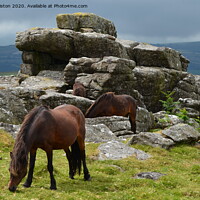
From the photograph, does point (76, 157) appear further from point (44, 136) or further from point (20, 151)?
point (20, 151)

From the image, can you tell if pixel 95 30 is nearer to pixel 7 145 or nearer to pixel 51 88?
pixel 51 88

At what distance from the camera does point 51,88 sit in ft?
119

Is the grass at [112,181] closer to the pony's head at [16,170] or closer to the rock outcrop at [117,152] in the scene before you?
the pony's head at [16,170]

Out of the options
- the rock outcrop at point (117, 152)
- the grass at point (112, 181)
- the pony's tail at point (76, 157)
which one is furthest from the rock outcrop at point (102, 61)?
the pony's tail at point (76, 157)

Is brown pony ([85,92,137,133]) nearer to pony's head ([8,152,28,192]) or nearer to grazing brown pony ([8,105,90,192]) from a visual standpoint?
grazing brown pony ([8,105,90,192])

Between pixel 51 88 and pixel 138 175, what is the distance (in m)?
23.8

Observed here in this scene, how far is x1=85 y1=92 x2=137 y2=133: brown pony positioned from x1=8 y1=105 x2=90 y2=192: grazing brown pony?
1337cm

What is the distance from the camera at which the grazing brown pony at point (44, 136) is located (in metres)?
9.94

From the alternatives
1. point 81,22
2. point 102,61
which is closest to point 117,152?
point 102,61

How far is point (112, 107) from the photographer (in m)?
28.3

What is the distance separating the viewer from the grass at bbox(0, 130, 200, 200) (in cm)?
1052

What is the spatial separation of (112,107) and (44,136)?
1803cm

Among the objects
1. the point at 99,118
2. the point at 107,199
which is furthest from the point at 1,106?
the point at 107,199

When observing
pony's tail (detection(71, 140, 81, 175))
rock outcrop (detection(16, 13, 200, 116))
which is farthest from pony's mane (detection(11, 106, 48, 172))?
rock outcrop (detection(16, 13, 200, 116))
